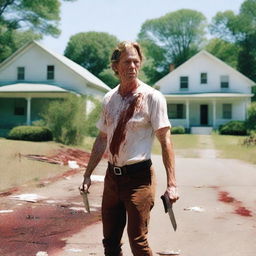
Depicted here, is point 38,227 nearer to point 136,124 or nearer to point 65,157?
point 136,124

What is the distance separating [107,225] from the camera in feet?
11.8

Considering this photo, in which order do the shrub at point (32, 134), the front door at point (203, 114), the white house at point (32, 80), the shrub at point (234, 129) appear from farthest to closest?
the front door at point (203, 114)
the shrub at point (234, 129)
the white house at point (32, 80)
the shrub at point (32, 134)

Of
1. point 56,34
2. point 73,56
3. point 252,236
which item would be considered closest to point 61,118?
point 252,236

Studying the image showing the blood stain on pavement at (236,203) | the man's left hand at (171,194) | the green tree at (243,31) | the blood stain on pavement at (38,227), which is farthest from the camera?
the green tree at (243,31)

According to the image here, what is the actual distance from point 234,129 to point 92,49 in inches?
1734

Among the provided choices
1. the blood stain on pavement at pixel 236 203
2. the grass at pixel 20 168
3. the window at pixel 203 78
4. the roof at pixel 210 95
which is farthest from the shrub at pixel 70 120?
the window at pixel 203 78

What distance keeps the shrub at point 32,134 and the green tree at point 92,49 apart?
49.2 m

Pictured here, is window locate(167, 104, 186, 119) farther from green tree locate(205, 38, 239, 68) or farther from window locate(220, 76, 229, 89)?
green tree locate(205, 38, 239, 68)

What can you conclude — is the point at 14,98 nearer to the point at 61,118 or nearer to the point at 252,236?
the point at 61,118

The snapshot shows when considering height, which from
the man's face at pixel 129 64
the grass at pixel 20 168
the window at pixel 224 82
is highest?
the window at pixel 224 82

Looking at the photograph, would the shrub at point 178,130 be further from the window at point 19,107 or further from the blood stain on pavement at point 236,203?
the blood stain on pavement at point 236,203

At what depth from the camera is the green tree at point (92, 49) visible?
7412 cm

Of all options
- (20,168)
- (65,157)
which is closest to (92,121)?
(65,157)

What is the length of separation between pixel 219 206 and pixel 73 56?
233 ft
